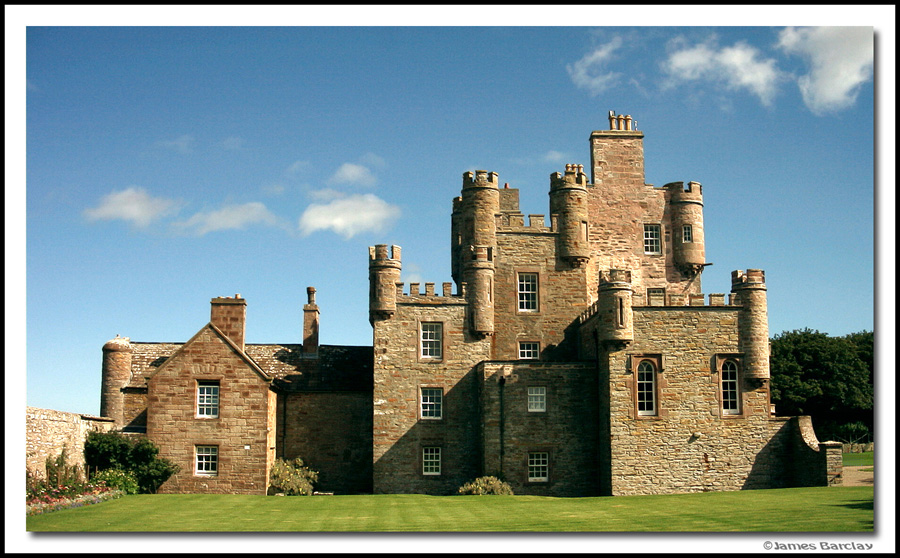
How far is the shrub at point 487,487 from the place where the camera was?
1380 inches

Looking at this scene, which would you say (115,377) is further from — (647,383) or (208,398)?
(647,383)

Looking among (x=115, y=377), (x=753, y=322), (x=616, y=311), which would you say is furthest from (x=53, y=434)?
(x=753, y=322)

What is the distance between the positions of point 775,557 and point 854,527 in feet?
10.8

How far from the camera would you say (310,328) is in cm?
4262

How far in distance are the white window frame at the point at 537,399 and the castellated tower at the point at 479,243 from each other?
3.68 meters

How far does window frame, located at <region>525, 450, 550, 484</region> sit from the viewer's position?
36031 mm

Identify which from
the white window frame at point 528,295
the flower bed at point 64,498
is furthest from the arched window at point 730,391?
the flower bed at point 64,498


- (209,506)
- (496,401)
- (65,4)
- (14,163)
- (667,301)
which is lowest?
(209,506)

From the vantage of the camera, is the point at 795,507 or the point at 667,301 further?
the point at 667,301

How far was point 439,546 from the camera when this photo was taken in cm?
1952

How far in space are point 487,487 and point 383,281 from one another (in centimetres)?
1001

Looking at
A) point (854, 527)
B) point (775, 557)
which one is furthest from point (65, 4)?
point (854, 527)

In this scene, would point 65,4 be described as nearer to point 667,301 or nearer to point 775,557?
point 775,557

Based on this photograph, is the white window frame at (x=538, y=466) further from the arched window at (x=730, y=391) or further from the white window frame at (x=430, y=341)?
the arched window at (x=730, y=391)
